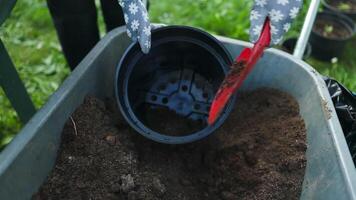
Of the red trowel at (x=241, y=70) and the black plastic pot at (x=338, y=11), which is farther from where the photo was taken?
the black plastic pot at (x=338, y=11)

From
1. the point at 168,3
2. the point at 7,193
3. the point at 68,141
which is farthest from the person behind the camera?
the point at 168,3

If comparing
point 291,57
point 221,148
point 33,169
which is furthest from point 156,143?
point 291,57

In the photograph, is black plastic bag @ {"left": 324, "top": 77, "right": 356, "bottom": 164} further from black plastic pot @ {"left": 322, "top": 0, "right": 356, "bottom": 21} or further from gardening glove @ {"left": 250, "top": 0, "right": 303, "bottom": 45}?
black plastic pot @ {"left": 322, "top": 0, "right": 356, "bottom": 21}

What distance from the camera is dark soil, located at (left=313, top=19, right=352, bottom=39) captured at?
2.45 meters

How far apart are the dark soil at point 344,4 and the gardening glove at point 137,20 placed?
2029 millimetres

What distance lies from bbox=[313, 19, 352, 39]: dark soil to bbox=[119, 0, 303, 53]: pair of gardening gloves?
61.6 inches

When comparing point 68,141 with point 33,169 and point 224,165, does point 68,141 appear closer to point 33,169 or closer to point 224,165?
point 33,169

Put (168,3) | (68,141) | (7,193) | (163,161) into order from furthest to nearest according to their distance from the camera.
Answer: (168,3) → (163,161) → (68,141) → (7,193)

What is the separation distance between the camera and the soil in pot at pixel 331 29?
8.02ft

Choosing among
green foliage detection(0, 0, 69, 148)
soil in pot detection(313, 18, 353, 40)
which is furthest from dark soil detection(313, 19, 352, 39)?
green foliage detection(0, 0, 69, 148)

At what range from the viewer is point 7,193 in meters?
0.93

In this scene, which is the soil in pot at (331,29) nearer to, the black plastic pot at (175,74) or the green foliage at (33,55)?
the black plastic pot at (175,74)

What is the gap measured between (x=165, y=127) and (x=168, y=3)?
1.57 metres

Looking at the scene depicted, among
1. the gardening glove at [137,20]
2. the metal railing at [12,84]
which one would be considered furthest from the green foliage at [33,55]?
the gardening glove at [137,20]
